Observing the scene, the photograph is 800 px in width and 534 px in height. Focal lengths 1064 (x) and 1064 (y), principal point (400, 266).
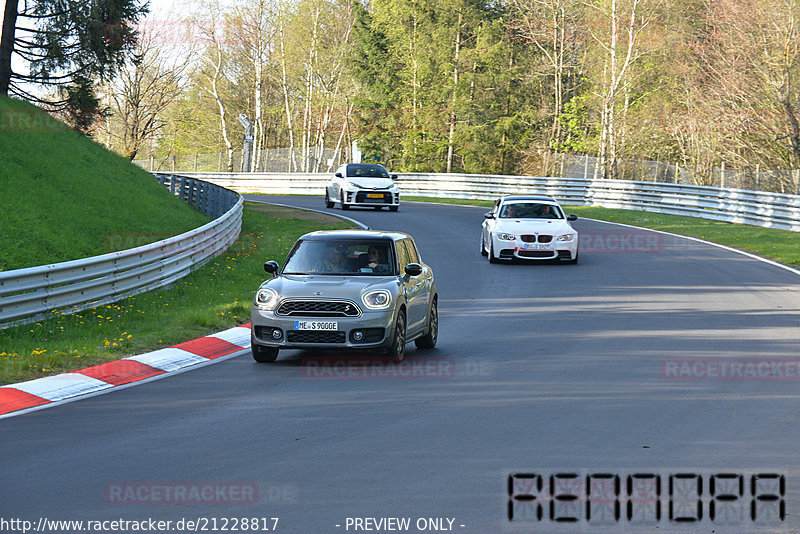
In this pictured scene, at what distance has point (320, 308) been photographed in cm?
1198

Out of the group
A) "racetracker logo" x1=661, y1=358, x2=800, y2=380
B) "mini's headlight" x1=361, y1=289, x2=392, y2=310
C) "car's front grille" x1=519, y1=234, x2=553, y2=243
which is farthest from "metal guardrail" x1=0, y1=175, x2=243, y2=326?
"racetracker logo" x1=661, y1=358, x2=800, y2=380

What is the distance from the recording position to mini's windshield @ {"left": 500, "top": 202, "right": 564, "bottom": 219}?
25578mm

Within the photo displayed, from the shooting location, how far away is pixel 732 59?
46.5 meters

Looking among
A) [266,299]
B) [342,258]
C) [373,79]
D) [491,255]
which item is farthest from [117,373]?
[373,79]

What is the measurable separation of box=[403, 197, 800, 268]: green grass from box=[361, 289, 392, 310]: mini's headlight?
14.9 meters

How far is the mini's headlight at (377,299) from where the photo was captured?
12016mm

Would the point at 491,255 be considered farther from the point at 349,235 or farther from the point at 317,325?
the point at 317,325

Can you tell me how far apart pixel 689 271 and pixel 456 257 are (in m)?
5.51

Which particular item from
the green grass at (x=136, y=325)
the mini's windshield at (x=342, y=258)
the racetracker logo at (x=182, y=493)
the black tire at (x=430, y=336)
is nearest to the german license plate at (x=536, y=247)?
the green grass at (x=136, y=325)

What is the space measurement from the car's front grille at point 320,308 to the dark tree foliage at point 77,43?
2347 centimetres

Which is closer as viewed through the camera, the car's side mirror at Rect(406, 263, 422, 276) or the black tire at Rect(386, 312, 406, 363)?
the black tire at Rect(386, 312, 406, 363)

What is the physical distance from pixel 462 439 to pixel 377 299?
12.7ft

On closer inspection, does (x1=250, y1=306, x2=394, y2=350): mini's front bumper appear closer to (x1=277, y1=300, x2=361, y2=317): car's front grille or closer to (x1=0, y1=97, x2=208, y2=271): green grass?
(x1=277, y1=300, x2=361, y2=317): car's front grille

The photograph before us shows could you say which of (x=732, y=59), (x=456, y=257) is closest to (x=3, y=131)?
(x=456, y=257)
